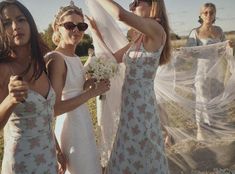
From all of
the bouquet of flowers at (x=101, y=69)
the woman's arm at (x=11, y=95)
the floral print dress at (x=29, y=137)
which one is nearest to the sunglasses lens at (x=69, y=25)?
the bouquet of flowers at (x=101, y=69)

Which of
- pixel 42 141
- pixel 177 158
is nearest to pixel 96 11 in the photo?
pixel 42 141

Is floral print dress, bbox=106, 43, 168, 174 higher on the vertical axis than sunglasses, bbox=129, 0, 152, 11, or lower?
lower

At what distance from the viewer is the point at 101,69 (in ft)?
13.7

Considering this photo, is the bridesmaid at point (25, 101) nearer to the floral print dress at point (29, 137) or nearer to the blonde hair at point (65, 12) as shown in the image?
the floral print dress at point (29, 137)

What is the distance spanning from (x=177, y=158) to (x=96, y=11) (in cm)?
297

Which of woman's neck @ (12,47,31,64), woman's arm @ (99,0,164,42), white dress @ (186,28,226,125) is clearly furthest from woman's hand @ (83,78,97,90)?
white dress @ (186,28,226,125)

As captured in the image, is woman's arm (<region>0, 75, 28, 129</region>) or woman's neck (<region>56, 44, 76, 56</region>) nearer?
woman's arm (<region>0, 75, 28, 129</region>)

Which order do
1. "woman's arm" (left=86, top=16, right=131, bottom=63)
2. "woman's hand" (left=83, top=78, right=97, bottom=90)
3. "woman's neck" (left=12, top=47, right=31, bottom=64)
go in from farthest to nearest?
"woman's arm" (left=86, top=16, right=131, bottom=63) < "woman's hand" (left=83, top=78, right=97, bottom=90) < "woman's neck" (left=12, top=47, right=31, bottom=64)

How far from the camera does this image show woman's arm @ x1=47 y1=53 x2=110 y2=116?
12.2ft

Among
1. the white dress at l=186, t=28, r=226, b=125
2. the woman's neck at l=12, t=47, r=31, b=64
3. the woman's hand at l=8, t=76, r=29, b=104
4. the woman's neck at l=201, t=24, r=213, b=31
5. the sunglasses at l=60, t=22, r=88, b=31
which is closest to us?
the woman's hand at l=8, t=76, r=29, b=104

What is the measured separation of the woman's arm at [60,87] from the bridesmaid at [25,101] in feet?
1.06

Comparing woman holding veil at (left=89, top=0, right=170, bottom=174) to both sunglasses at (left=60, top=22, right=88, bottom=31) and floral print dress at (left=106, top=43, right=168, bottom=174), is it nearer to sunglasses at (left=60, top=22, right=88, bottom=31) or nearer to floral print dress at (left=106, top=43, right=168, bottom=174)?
floral print dress at (left=106, top=43, right=168, bottom=174)

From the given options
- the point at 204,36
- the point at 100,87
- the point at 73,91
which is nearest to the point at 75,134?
the point at 73,91

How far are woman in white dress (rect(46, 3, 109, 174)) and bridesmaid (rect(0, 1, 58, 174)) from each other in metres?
0.47
